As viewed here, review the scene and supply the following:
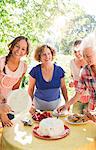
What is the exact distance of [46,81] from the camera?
223cm

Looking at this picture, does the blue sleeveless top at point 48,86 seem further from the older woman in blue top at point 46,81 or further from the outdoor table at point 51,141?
the outdoor table at point 51,141

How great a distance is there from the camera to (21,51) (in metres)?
2.20

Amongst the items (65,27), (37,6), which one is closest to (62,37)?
(65,27)

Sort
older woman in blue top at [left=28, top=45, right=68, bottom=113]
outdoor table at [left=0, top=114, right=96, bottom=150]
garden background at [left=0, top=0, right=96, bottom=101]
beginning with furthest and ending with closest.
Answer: garden background at [left=0, top=0, right=96, bottom=101] → older woman in blue top at [left=28, top=45, right=68, bottom=113] → outdoor table at [left=0, top=114, right=96, bottom=150]

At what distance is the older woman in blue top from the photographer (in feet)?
7.28

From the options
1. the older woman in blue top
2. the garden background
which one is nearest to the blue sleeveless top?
the older woman in blue top

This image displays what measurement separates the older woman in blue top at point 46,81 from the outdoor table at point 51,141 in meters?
0.46

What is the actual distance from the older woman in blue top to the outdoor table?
0.46m

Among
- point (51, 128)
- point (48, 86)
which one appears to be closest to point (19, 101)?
point (51, 128)

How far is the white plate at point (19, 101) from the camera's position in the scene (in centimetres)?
176

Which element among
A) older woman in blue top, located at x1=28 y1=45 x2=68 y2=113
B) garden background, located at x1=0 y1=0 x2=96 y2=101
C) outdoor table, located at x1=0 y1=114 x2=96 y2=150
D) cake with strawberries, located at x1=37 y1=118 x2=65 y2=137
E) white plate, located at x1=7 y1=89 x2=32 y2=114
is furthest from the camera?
garden background, located at x1=0 y1=0 x2=96 y2=101

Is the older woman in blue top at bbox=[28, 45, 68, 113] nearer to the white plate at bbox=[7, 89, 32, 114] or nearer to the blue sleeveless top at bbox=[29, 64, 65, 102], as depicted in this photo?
the blue sleeveless top at bbox=[29, 64, 65, 102]

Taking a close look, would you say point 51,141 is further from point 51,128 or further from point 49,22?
point 49,22

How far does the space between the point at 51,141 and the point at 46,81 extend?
0.74m
